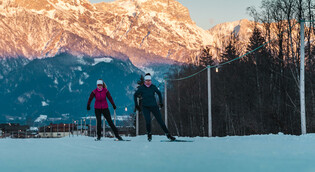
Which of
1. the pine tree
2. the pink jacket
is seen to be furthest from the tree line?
the pink jacket

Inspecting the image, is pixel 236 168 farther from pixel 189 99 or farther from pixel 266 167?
pixel 189 99

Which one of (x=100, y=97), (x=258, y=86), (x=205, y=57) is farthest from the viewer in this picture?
(x=205, y=57)

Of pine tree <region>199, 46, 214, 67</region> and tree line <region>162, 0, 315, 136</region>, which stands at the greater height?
pine tree <region>199, 46, 214, 67</region>

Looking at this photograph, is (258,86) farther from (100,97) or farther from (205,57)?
(100,97)

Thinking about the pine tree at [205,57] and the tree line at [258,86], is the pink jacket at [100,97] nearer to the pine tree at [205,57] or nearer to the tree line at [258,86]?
the tree line at [258,86]

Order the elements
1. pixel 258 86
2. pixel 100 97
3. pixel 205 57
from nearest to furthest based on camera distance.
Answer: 1. pixel 100 97
2. pixel 258 86
3. pixel 205 57

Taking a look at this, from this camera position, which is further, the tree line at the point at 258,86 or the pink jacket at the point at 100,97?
the tree line at the point at 258,86

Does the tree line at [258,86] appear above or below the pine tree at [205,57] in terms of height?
below

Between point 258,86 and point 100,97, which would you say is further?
point 258,86

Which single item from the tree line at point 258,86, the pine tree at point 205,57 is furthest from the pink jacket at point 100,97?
the pine tree at point 205,57

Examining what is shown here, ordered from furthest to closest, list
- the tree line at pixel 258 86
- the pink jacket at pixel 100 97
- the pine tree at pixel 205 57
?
the pine tree at pixel 205 57
the tree line at pixel 258 86
the pink jacket at pixel 100 97

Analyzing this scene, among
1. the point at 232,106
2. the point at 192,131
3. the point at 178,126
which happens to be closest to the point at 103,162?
the point at 232,106

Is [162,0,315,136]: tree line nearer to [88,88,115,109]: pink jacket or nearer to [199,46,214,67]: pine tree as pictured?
[199,46,214,67]: pine tree

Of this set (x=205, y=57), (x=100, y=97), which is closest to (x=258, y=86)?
(x=205, y=57)
